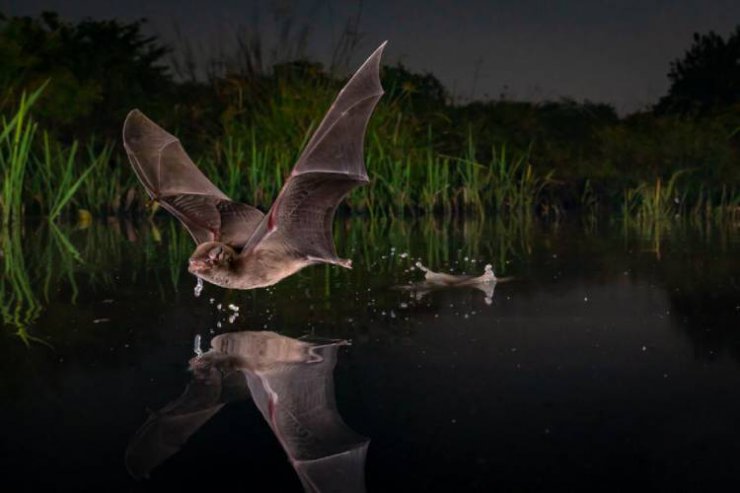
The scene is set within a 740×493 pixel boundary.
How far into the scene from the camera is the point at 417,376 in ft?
8.90

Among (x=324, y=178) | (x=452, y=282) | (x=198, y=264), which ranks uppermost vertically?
(x=324, y=178)

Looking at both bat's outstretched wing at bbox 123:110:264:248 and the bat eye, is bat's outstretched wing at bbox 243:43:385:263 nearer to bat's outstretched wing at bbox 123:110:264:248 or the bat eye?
the bat eye

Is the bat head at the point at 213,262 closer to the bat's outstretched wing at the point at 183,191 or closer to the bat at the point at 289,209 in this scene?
the bat at the point at 289,209

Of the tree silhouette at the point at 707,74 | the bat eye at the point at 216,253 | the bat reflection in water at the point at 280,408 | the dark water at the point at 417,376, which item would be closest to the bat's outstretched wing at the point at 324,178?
the bat eye at the point at 216,253

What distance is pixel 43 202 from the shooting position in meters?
12.0

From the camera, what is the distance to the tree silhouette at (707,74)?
74.0 ft

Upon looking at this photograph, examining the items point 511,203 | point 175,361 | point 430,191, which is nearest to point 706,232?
point 430,191

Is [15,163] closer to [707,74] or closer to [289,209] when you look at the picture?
[289,209]

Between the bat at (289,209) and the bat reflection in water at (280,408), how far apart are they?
1.27ft

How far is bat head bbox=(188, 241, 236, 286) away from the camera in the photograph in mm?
3465

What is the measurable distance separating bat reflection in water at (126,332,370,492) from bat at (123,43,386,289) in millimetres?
387

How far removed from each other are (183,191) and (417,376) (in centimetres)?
178

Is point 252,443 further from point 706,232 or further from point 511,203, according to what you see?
point 511,203

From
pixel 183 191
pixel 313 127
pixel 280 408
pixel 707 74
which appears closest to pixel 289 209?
pixel 183 191
